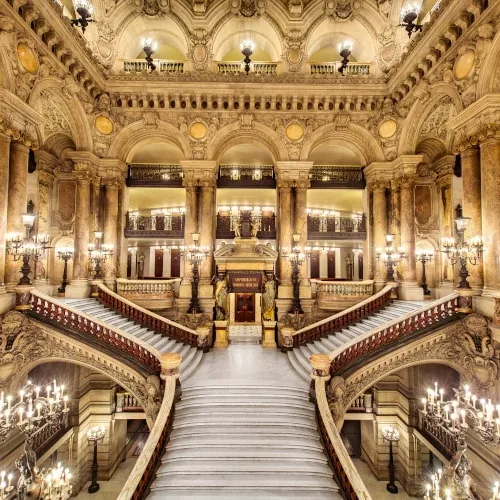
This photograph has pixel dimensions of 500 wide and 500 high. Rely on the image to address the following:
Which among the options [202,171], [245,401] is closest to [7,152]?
[202,171]

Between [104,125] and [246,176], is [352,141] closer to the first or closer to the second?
[246,176]

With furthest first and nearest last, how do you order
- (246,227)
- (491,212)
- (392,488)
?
(246,227) → (392,488) → (491,212)

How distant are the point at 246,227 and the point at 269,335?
14.3 feet

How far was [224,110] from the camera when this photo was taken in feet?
45.8

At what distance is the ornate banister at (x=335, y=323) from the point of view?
1170cm

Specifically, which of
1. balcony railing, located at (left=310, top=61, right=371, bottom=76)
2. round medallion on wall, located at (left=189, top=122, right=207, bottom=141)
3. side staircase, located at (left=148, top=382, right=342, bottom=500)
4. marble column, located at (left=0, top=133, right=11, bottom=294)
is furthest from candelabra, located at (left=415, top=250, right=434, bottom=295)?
marble column, located at (left=0, top=133, right=11, bottom=294)

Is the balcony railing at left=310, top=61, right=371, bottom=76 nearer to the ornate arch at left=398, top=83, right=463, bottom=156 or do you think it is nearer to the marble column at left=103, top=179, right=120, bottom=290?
the ornate arch at left=398, top=83, right=463, bottom=156

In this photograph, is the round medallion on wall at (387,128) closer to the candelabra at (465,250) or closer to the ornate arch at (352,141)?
the ornate arch at (352,141)

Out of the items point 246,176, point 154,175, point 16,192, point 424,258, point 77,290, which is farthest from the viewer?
point 246,176

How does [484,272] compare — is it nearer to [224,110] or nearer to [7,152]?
[224,110]

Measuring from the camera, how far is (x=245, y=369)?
381 inches

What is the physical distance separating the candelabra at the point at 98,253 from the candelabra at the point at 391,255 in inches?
461

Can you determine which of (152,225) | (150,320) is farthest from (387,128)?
(150,320)

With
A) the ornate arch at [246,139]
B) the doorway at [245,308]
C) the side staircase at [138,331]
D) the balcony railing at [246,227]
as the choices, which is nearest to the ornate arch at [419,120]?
the ornate arch at [246,139]
